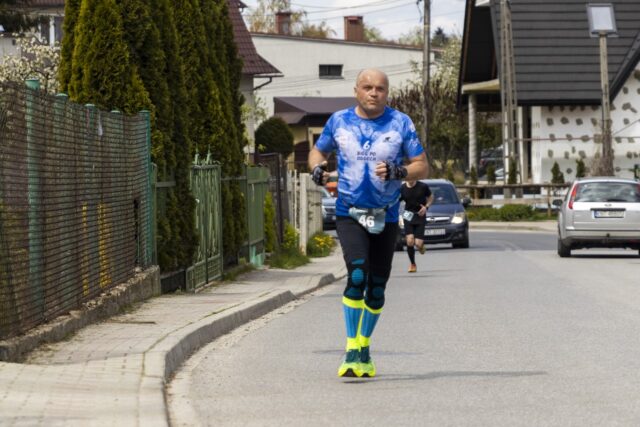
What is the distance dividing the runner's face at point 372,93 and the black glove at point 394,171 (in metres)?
0.37

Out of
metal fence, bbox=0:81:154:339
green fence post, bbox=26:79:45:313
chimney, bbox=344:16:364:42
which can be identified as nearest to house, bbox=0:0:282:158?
metal fence, bbox=0:81:154:339

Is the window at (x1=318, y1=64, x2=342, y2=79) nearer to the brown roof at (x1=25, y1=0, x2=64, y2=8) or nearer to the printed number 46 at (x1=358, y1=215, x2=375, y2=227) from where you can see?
the brown roof at (x1=25, y1=0, x2=64, y2=8)

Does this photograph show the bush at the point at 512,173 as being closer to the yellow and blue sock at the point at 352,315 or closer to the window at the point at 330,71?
the window at the point at 330,71

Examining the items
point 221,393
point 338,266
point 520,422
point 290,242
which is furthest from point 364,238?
point 290,242

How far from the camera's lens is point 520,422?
8023mm

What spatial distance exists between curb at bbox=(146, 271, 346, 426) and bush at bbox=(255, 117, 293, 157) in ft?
152

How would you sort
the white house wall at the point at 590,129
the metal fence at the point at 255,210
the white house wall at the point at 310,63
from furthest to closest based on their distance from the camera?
the white house wall at the point at 310,63 → the white house wall at the point at 590,129 → the metal fence at the point at 255,210

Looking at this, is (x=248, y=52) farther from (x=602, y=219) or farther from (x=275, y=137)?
(x=602, y=219)

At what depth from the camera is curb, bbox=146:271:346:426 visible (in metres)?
8.22

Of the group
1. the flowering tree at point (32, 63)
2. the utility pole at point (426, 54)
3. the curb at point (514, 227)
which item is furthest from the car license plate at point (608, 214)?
the utility pole at point (426, 54)

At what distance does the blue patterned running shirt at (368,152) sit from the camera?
9.97 m

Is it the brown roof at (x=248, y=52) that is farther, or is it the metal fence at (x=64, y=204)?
the brown roof at (x=248, y=52)

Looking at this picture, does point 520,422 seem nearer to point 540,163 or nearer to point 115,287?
point 115,287

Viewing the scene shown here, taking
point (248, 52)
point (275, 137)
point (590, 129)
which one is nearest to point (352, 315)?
point (590, 129)
